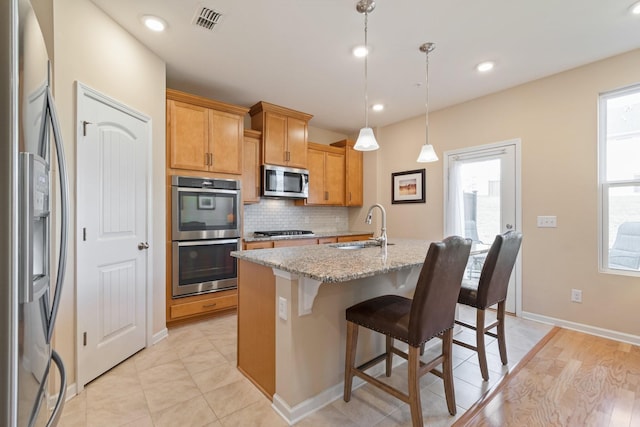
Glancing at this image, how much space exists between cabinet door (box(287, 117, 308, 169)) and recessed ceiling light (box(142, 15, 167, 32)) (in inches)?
78.1

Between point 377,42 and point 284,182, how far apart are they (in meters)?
2.11

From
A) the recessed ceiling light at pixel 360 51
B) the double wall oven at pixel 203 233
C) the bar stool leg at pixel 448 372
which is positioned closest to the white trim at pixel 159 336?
the double wall oven at pixel 203 233

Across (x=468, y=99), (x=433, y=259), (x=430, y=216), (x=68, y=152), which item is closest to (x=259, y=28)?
(x=68, y=152)

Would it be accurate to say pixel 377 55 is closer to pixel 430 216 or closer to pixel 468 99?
pixel 468 99

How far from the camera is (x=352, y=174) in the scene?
4988 millimetres

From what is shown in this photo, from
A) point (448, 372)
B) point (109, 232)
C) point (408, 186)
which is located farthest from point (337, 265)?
point (408, 186)

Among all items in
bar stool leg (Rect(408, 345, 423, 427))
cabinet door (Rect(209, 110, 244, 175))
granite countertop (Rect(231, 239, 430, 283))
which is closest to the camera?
granite countertop (Rect(231, 239, 430, 283))

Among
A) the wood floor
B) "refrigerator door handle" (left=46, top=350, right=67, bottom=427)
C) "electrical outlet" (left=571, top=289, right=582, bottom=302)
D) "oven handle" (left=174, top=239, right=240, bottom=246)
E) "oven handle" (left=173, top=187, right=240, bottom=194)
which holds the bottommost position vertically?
the wood floor

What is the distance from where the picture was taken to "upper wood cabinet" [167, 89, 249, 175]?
2924mm

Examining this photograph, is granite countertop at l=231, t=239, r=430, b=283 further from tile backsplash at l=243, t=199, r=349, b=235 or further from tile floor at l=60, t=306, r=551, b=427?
tile backsplash at l=243, t=199, r=349, b=235

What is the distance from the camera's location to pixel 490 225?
3535 millimetres

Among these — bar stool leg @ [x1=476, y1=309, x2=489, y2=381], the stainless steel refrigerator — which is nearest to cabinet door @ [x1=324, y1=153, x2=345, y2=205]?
bar stool leg @ [x1=476, y1=309, x2=489, y2=381]

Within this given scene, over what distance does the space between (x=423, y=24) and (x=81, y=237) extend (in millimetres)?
2904

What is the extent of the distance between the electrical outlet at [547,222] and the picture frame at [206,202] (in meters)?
3.55
